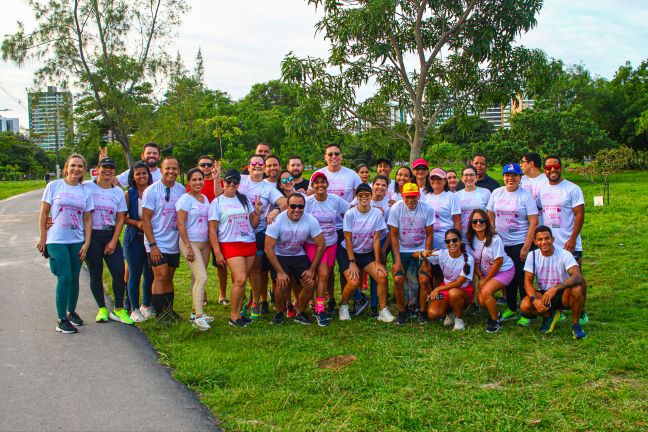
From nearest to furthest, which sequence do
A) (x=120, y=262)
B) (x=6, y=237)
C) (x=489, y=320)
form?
(x=489, y=320)
(x=120, y=262)
(x=6, y=237)

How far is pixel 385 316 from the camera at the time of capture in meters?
6.82

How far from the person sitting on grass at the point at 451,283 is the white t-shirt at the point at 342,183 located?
1.31 metres

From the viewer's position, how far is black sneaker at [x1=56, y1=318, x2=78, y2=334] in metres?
6.30

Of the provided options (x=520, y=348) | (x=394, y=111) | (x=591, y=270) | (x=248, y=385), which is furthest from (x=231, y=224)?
(x=394, y=111)

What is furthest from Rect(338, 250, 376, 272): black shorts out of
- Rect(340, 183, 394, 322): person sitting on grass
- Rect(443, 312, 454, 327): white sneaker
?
A: Rect(443, 312, 454, 327): white sneaker

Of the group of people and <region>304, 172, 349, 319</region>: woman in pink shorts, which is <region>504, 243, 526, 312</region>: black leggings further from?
<region>304, 172, 349, 319</region>: woman in pink shorts

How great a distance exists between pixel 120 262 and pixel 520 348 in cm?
440

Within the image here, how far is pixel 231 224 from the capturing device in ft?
21.6

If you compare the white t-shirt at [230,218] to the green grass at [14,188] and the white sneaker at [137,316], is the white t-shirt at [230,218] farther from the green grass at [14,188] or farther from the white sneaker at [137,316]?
the green grass at [14,188]

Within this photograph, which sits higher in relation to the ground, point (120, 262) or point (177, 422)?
point (120, 262)

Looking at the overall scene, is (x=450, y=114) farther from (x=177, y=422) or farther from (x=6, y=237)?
(x=177, y=422)

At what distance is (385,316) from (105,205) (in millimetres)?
3358

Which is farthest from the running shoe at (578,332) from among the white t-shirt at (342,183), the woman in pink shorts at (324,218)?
the white t-shirt at (342,183)

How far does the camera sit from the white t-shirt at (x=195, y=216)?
21.5 ft
